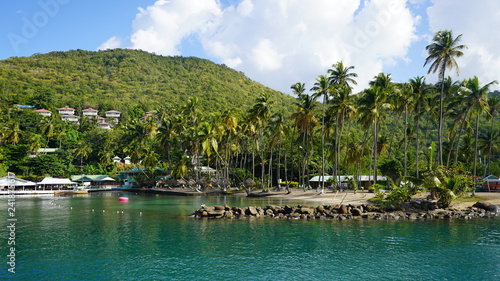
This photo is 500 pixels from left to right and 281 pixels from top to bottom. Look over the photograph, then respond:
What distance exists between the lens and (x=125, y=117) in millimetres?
153250

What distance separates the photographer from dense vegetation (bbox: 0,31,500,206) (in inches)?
2020

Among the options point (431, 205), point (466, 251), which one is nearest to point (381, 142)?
point (431, 205)

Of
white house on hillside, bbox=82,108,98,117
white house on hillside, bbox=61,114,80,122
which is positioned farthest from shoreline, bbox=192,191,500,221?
white house on hillside, bbox=82,108,98,117

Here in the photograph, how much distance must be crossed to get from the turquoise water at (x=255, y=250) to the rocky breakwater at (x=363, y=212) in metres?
2.15

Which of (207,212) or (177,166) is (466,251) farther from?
(177,166)

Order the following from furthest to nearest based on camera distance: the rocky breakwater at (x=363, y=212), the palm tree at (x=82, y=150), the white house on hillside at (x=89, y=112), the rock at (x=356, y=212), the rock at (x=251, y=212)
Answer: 1. the white house on hillside at (x=89, y=112)
2. the palm tree at (x=82, y=150)
3. the rock at (x=251, y=212)
4. the rock at (x=356, y=212)
5. the rocky breakwater at (x=363, y=212)

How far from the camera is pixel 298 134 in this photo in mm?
81250

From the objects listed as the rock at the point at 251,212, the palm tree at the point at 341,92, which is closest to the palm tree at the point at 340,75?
the palm tree at the point at 341,92

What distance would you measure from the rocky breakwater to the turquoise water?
215cm

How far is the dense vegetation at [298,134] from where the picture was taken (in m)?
51.3

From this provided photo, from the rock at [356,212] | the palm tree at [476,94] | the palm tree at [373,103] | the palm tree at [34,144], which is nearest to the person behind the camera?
the rock at [356,212]

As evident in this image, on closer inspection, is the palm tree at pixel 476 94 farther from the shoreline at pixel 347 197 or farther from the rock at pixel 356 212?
the rock at pixel 356 212

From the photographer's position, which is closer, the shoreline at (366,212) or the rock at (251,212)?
the shoreline at (366,212)

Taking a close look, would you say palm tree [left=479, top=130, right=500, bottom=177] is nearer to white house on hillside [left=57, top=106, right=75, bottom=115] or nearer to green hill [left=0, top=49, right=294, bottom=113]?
green hill [left=0, top=49, right=294, bottom=113]
